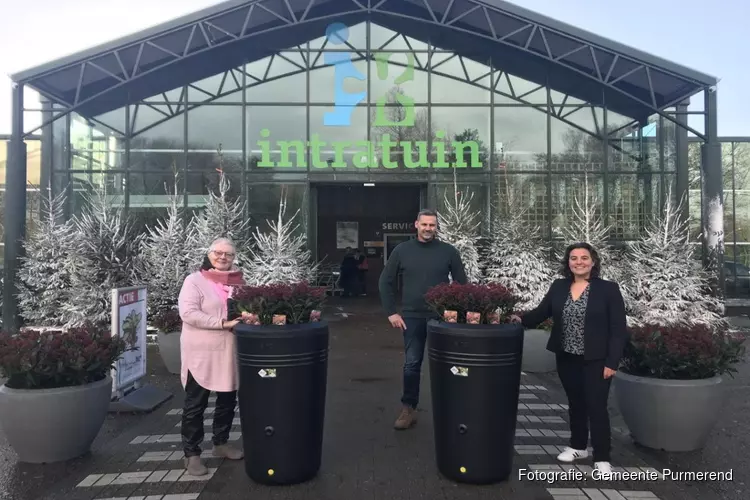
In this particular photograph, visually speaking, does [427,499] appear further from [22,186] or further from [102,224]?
[22,186]

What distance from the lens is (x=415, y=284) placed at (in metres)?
4.89

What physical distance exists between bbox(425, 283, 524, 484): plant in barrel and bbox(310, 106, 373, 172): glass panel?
11053mm

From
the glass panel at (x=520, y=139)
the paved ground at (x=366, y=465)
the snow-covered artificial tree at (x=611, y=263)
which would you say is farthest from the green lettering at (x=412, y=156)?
the paved ground at (x=366, y=465)

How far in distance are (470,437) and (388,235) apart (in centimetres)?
1677

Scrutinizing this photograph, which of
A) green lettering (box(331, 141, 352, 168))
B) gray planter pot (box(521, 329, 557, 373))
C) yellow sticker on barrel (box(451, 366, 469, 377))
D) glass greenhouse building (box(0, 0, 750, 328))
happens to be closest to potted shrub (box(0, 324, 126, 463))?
yellow sticker on barrel (box(451, 366, 469, 377))

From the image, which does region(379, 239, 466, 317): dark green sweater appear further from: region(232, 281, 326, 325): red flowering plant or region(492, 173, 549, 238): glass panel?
region(492, 173, 549, 238): glass panel

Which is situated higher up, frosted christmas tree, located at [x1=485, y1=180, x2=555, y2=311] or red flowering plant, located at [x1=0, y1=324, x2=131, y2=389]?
frosted christmas tree, located at [x1=485, y1=180, x2=555, y2=311]

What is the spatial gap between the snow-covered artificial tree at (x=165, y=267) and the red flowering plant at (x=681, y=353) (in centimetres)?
723

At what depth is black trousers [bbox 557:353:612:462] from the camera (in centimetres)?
397

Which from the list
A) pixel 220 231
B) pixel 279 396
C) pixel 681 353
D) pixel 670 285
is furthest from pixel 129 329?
pixel 670 285

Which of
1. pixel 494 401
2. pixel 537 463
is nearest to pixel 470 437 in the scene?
pixel 494 401

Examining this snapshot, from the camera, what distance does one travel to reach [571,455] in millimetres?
4242

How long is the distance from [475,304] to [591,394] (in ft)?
3.47

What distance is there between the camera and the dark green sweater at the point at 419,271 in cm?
487
